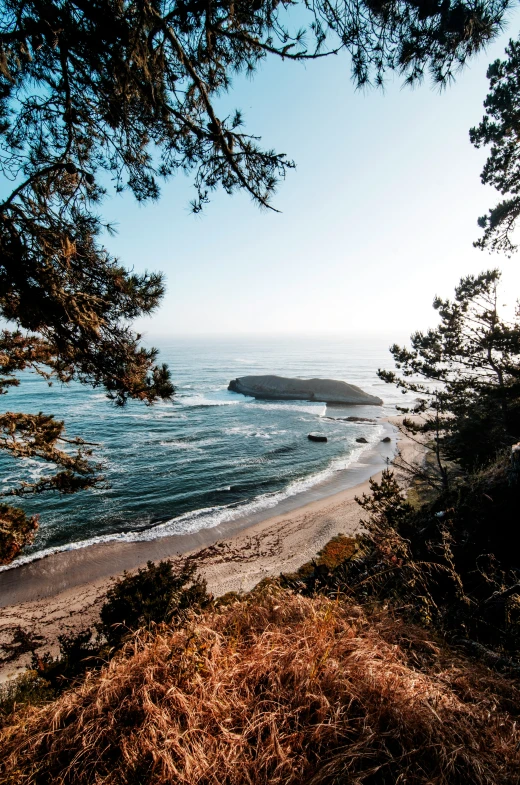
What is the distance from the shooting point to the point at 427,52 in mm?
3295

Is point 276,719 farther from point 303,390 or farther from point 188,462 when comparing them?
point 303,390

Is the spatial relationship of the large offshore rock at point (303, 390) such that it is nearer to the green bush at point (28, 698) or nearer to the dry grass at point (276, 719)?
the green bush at point (28, 698)

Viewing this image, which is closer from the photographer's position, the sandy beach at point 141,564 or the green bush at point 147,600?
the green bush at point 147,600

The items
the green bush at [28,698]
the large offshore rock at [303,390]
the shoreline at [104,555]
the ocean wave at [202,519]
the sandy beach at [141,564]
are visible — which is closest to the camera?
the green bush at [28,698]

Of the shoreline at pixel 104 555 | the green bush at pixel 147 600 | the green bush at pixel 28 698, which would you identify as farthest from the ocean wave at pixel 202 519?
the green bush at pixel 28 698

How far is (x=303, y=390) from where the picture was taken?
55719mm

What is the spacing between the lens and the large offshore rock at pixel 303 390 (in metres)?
53.2

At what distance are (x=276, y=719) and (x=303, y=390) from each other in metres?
54.0

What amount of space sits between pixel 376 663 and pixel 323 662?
0.44 meters

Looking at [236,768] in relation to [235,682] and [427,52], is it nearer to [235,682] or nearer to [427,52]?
[235,682]

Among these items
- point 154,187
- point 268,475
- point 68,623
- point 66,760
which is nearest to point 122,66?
point 154,187

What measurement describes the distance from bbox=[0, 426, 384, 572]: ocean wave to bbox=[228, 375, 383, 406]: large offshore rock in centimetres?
3015

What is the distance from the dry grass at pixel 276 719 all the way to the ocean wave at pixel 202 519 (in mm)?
13557

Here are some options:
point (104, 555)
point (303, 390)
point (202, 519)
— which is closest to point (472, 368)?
point (202, 519)
